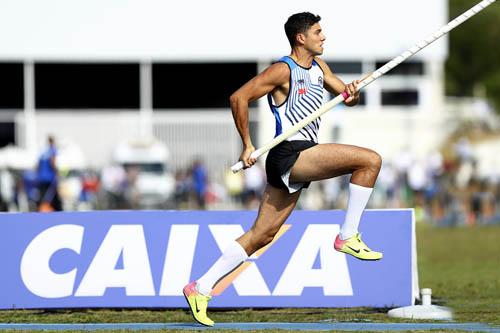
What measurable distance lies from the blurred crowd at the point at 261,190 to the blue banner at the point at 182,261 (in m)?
19.3

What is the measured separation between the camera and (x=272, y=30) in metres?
39.6

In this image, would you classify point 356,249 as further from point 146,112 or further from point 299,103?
point 146,112

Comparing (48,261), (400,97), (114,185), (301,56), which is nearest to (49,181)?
(114,185)

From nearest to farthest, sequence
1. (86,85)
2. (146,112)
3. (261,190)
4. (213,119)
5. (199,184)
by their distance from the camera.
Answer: (261,190) < (199,184) < (213,119) < (146,112) < (86,85)

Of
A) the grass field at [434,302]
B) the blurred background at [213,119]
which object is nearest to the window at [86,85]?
the blurred background at [213,119]

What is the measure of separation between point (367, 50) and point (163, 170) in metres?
8.20

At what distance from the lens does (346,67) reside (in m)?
40.2

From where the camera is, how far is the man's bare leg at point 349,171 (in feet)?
31.8

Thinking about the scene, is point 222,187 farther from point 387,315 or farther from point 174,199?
point 387,315

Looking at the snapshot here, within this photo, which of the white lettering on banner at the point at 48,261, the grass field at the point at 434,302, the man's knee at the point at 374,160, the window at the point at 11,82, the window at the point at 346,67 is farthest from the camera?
the window at the point at 11,82

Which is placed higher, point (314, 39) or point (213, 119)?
A: point (314, 39)

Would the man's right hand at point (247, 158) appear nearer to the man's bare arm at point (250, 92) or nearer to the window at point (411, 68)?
the man's bare arm at point (250, 92)

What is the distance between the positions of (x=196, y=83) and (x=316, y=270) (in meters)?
35.6

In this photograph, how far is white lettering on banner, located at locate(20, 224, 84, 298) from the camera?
1144 cm
